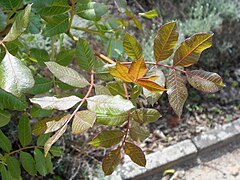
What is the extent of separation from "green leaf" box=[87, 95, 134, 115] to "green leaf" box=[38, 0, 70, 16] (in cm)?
29

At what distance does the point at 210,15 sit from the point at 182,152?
3.24 feet

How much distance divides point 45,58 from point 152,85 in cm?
48

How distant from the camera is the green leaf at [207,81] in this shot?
856 millimetres

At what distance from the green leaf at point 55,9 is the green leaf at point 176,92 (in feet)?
1.05

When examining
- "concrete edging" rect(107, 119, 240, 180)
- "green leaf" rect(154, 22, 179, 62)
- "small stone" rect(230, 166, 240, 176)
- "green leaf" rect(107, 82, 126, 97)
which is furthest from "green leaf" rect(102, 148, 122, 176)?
"small stone" rect(230, 166, 240, 176)

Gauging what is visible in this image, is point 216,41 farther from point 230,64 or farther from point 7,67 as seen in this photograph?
point 7,67

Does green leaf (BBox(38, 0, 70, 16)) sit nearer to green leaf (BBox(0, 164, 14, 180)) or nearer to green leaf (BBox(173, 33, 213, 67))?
green leaf (BBox(173, 33, 213, 67))

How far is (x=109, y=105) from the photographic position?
765mm

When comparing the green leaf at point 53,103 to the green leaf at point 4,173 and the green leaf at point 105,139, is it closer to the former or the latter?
the green leaf at point 105,139

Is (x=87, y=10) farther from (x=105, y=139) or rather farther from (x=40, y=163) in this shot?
(x=40, y=163)

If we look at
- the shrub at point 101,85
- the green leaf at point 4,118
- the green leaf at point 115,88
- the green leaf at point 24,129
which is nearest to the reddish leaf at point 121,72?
the shrub at point 101,85

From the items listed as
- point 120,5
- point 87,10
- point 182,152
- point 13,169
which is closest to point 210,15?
point 182,152

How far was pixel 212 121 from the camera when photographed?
109 inches

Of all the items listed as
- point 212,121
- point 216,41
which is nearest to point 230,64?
point 216,41
